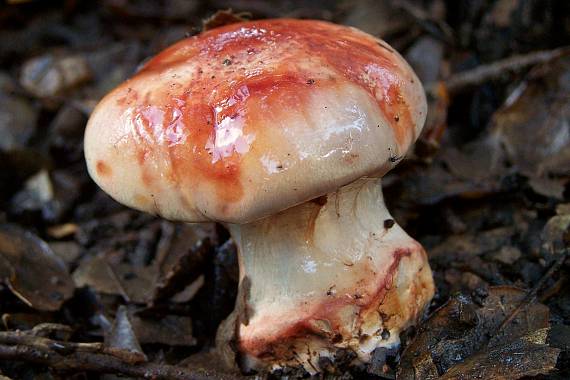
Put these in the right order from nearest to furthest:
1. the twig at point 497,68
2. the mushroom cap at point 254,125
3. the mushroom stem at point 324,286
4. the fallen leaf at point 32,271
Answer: the mushroom cap at point 254,125 → the mushroom stem at point 324,286 → the fallen leaf at point 32,271 → the twig at point 497,68

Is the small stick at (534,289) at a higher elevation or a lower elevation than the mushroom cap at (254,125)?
lower

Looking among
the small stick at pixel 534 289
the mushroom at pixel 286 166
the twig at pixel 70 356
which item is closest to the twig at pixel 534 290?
the small stick at pixel 534 289

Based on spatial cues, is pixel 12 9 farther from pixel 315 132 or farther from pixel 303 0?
pixel 315 132

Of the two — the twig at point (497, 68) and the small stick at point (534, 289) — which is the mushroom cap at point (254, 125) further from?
the twig at point (497, 68)

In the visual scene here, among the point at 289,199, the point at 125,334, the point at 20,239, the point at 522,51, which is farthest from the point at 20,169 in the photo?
the point at 522,51

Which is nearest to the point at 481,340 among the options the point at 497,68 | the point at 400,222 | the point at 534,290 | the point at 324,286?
the point at 534,290

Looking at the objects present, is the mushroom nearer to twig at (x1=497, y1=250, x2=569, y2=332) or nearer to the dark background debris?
the dark background debris

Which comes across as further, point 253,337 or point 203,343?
point 203,343

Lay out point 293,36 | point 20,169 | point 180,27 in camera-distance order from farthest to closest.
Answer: point 180,27 → point 20,169 → point 293,36
